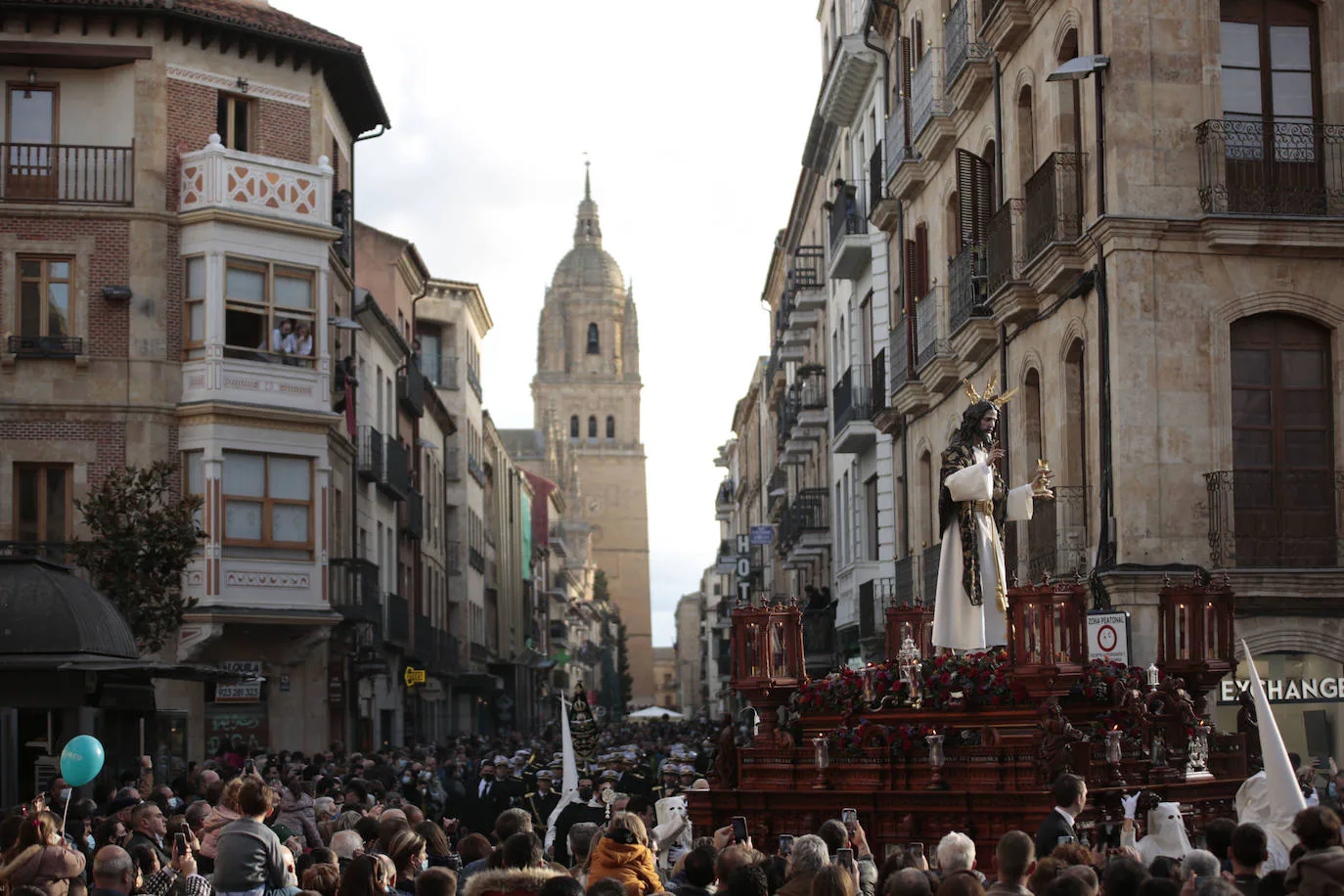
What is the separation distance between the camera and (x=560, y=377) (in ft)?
609

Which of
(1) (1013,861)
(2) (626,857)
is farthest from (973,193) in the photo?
(1) (1013,861)

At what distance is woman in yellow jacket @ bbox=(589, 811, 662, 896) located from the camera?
11227mm

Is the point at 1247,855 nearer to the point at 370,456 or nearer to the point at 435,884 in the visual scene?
the point at 435,884

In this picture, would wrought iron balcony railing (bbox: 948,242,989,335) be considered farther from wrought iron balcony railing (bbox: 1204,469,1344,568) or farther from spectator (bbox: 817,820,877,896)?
spectator (bbox: 817,820,877,896)

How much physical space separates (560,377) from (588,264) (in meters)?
11.5

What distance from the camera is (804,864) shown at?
980 centimetres

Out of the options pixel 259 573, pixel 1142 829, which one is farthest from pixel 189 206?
pixel 1142 829

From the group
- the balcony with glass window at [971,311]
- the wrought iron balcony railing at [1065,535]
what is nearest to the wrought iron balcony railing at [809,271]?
the balcony with glass window at [971,311]

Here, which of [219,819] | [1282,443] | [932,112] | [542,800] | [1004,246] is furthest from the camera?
[932,112]

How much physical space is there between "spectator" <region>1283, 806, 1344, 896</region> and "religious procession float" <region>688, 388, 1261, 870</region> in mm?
5616

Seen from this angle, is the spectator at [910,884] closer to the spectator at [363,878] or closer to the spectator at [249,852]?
the spectator at [363,878]

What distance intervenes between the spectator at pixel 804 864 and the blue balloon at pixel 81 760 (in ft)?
24.6

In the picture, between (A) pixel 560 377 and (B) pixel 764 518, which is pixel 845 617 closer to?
(B) pixel 764 518

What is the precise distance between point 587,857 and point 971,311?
16835mm
